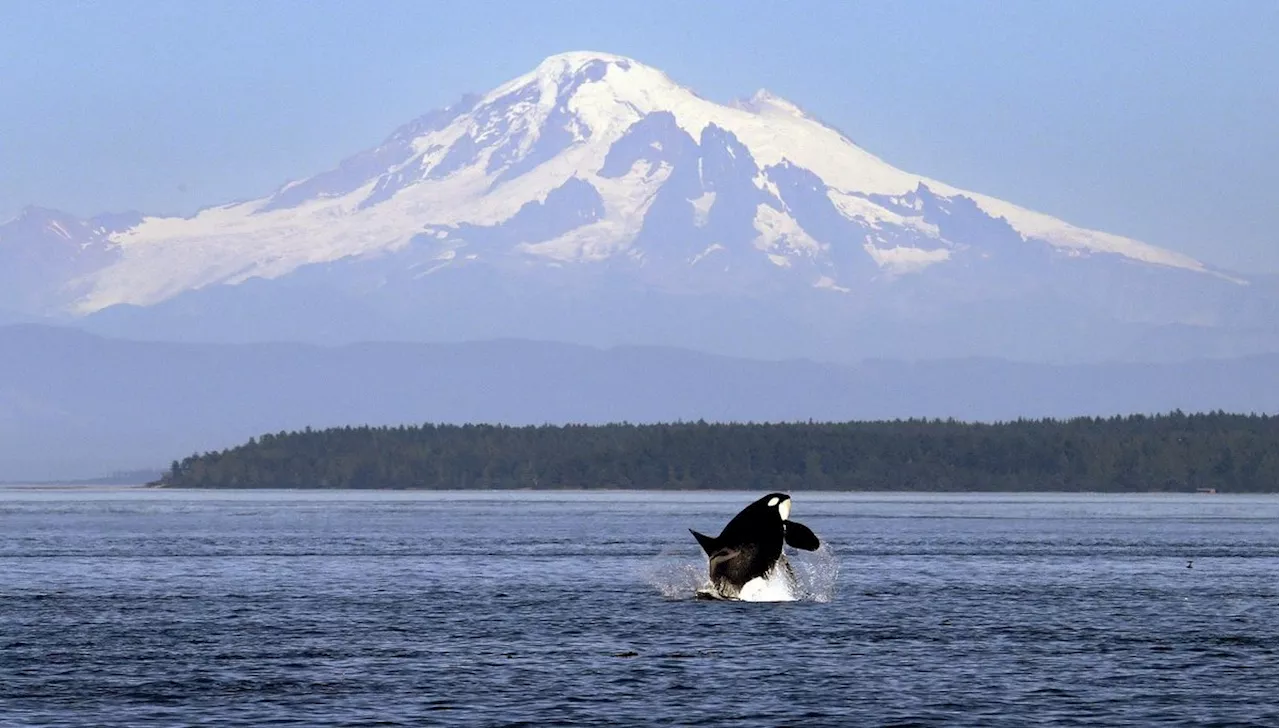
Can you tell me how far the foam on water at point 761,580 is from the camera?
256 ft

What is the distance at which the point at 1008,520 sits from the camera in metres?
196

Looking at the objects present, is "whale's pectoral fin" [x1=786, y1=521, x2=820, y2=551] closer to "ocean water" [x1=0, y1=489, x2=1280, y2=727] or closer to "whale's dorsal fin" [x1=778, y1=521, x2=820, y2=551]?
"whale's dorsal fin" [x1=778, y1=521, x2=820, y2=551]

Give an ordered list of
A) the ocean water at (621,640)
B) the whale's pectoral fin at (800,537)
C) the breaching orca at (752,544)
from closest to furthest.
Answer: the ocean water at (621,640)
the whale's pectoral fin at (800,537)
the breaching orca at (752,544)

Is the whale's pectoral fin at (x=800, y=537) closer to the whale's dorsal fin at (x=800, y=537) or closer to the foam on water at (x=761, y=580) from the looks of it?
the whale's dorsal fin at (x=800, y=537)

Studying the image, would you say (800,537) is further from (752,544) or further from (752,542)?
(752,544)

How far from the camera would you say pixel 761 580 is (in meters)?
77.1

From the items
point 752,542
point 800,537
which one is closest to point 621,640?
point 800,537

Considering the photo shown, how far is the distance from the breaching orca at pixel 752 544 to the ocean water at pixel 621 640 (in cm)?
154

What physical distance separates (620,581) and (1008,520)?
109221 mm

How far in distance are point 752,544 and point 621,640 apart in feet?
32.3

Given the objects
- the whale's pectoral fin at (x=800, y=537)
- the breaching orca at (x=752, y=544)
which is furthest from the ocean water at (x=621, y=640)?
the whale's pectoral fin at (x=800, y=537)

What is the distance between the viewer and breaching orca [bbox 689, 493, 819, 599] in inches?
2734

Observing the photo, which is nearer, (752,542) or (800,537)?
(800,537)

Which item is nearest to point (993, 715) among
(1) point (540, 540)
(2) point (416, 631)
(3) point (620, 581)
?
(2) point (416, 631)
